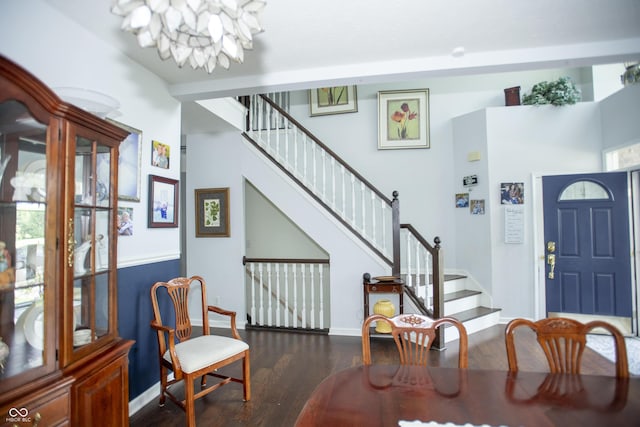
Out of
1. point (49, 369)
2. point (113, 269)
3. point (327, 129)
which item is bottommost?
point (49, 369)

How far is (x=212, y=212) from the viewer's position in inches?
176

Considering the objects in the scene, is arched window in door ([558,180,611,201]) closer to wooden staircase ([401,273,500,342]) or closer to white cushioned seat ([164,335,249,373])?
wooden staircase ([401,273,500,342])

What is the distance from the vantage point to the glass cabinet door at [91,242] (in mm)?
1534

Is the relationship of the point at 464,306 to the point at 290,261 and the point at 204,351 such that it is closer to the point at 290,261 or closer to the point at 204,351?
the point at 290,261

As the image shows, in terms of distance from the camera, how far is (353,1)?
181 cm

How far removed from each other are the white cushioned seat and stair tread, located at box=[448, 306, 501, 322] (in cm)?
295

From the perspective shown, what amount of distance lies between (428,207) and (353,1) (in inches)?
152

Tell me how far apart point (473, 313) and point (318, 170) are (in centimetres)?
314

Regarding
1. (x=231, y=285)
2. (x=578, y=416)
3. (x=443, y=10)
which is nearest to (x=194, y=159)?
(x=231, y=285)

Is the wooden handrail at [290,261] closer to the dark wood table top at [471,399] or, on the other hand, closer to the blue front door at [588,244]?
the dark wood table top at [471,399]

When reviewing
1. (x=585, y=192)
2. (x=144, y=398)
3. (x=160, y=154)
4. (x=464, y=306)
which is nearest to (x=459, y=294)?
(x=464, y=306)

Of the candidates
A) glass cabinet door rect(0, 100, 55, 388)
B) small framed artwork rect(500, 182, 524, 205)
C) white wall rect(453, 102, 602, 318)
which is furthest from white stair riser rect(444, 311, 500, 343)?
glass cabinet door rect(0, 100, 55, 388)

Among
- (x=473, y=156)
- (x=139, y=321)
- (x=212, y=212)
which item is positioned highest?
(x=473, y=156)

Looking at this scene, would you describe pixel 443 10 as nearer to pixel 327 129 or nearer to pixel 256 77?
pixel 256 77
